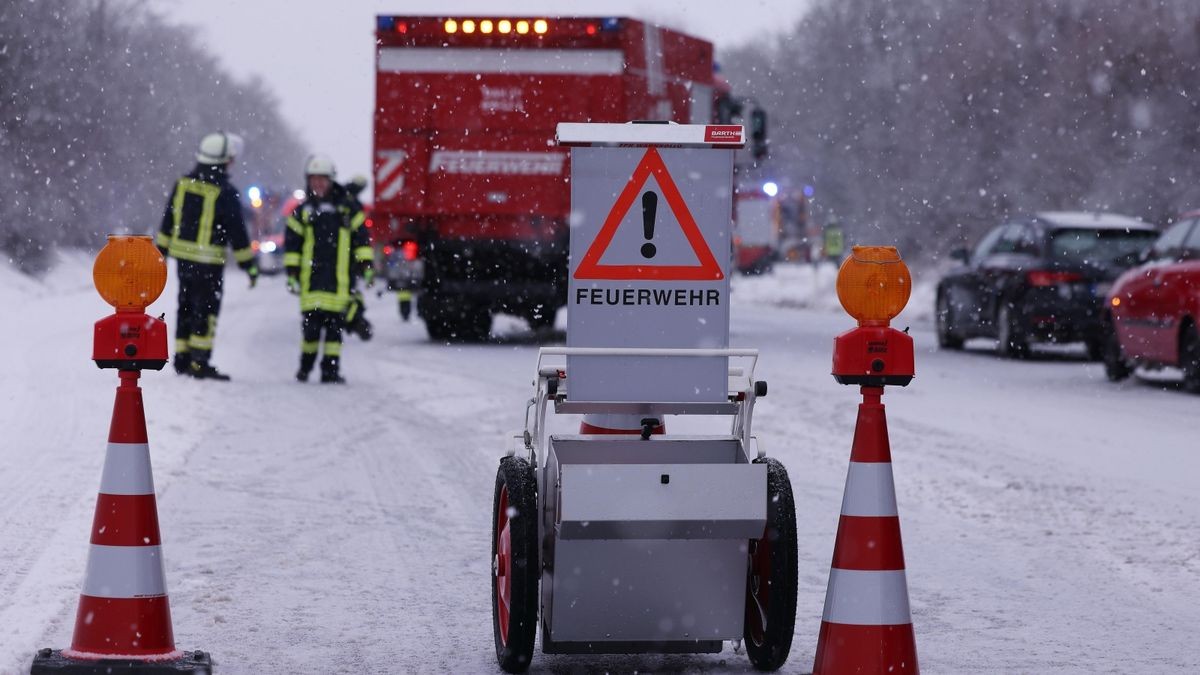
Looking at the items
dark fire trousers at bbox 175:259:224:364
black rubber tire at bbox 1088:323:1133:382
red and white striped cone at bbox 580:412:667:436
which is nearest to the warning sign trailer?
red and white striped cone at bbox 580:412:667:436

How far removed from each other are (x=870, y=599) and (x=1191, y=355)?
11.4m

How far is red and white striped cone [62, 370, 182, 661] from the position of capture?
5.14 metres

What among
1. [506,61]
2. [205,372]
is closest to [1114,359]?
[506,61]

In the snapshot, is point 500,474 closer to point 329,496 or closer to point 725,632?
point 725,632

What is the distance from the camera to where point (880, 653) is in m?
4.80

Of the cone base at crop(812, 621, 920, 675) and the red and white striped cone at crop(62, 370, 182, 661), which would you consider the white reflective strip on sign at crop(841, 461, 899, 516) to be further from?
the red and white striped cone at crop(62, 370, 182, 661)

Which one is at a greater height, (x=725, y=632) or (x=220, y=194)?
(x=220, y=194)

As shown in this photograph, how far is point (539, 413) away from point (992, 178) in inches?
1612

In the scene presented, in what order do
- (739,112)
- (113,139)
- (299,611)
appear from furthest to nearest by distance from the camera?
(113,139) < (739,112) < (299,611)

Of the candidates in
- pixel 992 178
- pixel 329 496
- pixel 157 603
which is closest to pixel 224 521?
pixel 329 496

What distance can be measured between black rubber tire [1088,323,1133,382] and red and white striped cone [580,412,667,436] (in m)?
12.1

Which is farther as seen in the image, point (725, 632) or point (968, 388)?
point (968, 388)

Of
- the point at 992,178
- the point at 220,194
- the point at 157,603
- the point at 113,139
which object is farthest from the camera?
the point at 113,139

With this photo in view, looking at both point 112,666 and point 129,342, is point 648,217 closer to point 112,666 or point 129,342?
point 129,342
